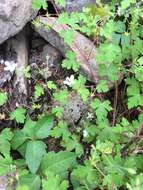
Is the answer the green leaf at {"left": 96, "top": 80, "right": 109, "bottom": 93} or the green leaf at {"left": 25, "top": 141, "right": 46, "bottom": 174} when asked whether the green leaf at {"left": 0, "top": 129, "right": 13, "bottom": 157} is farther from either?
the green leaf at {"left": 96, "top": 80, "right": 109, "bottom": 93}

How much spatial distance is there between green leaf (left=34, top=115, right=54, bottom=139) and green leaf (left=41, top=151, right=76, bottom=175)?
0.17 meters

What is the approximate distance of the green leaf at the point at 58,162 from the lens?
3246 millimetres

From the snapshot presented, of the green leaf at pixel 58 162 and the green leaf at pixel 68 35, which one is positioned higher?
the green leaf at pixel 68 35

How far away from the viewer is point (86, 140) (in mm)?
3539

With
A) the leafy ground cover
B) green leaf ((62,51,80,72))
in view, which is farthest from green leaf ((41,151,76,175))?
green leaf ((62,51,80,72))

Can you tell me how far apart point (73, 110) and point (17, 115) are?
0.49m

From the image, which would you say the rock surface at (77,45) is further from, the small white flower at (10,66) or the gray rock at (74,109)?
the small white flower at (10,66)

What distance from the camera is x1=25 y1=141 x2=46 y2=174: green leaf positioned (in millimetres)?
3236

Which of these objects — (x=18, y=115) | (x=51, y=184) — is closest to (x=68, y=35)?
(x=18, y=115)

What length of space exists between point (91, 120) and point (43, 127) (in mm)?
442

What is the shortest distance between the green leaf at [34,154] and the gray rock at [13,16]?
88 centimetres

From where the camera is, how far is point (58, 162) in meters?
3.28

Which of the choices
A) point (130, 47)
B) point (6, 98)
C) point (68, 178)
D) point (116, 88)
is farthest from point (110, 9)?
point (68, 178)

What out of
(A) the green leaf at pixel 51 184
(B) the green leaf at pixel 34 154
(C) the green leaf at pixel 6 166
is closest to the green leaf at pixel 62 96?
(B) the green leaf at pixel 34 154
